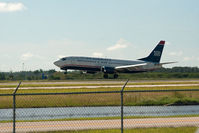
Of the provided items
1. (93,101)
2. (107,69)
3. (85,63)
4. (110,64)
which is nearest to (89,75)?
(110,64)

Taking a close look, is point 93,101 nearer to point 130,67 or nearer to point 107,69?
point 107,69

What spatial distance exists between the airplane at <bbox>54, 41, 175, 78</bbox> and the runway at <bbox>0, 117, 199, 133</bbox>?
43025 mm

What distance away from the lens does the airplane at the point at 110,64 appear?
187 feet

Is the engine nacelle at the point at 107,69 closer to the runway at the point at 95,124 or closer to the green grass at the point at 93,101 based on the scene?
the green grass at the point at 93,101

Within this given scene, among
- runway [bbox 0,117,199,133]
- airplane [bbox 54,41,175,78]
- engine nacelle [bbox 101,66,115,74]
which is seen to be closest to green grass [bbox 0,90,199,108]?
runway [bbox 0,117,199,133]

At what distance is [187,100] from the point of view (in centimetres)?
2367

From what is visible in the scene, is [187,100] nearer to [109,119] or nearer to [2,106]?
[109,119]

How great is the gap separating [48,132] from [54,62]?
154 ft

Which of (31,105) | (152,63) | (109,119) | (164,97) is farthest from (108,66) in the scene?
(109,119)

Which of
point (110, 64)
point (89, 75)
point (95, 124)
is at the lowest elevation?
point (95, 124)

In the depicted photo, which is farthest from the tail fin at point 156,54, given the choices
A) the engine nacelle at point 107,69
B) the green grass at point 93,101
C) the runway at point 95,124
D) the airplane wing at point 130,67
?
the runway at point 95,124

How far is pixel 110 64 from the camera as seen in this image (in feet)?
200

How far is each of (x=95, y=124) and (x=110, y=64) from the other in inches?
1898

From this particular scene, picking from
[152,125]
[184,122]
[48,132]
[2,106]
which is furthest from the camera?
[2,106]
